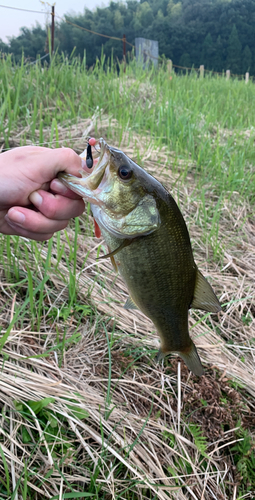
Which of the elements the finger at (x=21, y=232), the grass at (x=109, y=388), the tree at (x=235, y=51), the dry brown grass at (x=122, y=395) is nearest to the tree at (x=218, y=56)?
the tree at (x=235, y=51)

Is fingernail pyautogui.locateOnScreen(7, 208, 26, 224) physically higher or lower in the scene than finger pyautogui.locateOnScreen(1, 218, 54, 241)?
higher

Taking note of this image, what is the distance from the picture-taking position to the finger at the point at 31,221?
1.25 m

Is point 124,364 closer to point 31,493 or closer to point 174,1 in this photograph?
point 31,493

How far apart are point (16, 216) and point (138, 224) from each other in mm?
482

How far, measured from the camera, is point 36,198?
4.18ft

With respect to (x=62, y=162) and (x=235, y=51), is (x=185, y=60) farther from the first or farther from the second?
(x=62, y=162)

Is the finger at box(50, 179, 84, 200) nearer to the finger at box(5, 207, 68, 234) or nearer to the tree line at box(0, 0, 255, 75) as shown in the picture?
the finger at box(5, 207, 68, 234)

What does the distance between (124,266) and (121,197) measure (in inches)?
8.5

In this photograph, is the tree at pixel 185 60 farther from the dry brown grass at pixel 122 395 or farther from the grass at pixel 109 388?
the dry brown grass at pixel 122 395

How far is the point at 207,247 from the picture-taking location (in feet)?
9.16

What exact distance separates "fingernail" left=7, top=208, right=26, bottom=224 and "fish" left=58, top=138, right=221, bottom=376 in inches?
10.1

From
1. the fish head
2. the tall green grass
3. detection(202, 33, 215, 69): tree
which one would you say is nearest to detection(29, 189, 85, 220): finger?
the fish head

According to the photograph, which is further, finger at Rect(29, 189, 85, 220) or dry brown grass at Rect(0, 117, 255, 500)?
dry brown grass at Rect(0, 117, 255, 500)

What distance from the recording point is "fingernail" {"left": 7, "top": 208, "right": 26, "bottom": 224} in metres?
1.24
